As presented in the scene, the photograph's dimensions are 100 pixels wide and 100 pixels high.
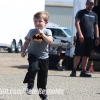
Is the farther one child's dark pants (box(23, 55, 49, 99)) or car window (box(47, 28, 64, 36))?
car window (box(47, 28, 64, 36))

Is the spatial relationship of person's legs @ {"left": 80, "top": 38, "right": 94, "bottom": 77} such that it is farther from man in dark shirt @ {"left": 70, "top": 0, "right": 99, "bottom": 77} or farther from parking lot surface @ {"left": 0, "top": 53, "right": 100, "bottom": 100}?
parking lot surface @ {"left": 0, "top": 53, "right": 100, "bottom": 100}

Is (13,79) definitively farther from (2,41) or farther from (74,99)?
(2,41)

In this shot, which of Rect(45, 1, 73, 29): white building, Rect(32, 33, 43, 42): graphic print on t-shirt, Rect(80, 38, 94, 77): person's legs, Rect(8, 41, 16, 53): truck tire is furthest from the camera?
Rect(45, 1, 73, 29): white building

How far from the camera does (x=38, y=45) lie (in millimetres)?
7977

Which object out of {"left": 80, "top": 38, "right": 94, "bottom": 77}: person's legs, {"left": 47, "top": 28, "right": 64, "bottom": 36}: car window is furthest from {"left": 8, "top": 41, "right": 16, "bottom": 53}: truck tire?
{"left": 80, "top": 38, "right": 94, "bottom": 77}: person's legs

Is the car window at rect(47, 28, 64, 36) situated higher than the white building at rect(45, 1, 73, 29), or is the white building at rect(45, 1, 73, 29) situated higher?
the car window at rect(47, 28, 64, 36)

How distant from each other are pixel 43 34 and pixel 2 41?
1976 centimetres

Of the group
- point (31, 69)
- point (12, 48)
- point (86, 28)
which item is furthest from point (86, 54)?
point (12, 48)

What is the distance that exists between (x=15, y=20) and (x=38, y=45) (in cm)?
2062

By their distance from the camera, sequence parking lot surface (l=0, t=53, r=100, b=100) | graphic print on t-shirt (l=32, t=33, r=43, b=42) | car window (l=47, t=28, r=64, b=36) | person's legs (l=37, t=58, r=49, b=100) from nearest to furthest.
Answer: graphic print on t-shirt (l=32, t=33, r=43, b=42) < person's legs (l=37, t=58, r=49, b=100) < parking lot surface (l=0, t=53, r=100, b=100) < car window (l=47, t=28, r=64, b=36)

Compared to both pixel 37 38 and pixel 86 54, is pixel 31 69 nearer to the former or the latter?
pixel 37 38

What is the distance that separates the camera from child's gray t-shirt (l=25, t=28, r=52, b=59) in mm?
7914

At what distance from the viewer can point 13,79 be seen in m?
11.3

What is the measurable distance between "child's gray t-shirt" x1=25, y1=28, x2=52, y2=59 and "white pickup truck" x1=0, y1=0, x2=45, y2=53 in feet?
63.1
